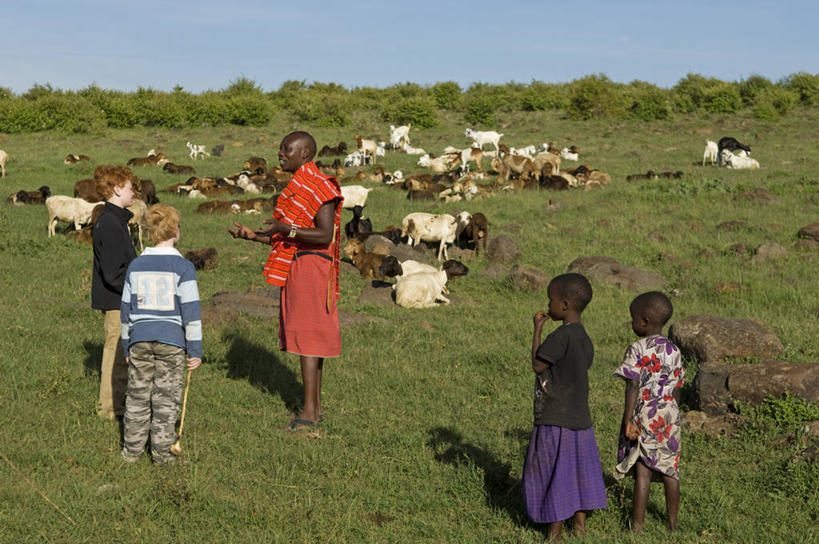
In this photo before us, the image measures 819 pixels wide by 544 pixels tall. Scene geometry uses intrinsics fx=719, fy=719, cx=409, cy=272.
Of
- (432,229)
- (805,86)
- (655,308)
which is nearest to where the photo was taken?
(655,308)

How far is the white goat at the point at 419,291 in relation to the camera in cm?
1071

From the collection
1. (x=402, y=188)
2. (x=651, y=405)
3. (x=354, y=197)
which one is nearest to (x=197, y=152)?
(x=402, y=188)

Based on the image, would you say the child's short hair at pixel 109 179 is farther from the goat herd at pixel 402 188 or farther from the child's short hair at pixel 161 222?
the child's short hair at pixel 161 222

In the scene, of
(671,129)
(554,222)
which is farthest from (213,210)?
(671,129)

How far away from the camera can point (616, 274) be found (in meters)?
12.2

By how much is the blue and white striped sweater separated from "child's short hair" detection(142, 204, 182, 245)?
0.30 ft

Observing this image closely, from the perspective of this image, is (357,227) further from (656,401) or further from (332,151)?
(332,151)

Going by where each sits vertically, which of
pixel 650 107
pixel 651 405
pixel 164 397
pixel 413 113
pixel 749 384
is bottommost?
pixel 749 384

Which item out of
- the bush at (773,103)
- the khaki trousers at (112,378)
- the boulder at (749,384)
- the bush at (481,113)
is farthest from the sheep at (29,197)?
the bush at (773,103)

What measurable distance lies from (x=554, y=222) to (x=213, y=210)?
316 inches

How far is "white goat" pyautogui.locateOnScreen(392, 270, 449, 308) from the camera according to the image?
422 inches

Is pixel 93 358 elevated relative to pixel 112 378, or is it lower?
lower

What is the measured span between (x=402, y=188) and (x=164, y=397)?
1638 cm

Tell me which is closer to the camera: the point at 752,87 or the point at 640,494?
the point at 640,494
